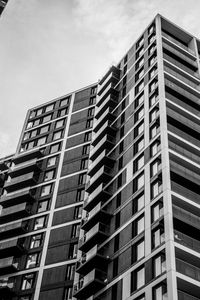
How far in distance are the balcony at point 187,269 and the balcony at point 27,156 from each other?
41.2 metres

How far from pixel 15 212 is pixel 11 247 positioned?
6629 mm

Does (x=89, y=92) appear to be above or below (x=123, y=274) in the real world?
above

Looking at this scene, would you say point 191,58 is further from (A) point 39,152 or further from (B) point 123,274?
(B) point 123,274

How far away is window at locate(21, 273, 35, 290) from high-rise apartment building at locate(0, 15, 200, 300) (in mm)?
137

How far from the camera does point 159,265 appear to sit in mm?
39250

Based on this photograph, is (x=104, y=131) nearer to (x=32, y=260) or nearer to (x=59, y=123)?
(x=59, y=123)

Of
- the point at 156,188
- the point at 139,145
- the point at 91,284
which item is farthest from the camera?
the point at 139,145

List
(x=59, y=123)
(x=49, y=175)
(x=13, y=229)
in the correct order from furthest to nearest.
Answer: (x=59, y=123)
(x=49, y=175)
(x=13, y=229)

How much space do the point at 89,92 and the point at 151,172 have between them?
37.0 meters

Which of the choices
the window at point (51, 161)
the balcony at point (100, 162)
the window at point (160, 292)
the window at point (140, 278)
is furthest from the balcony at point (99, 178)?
the window at point (160, 292)

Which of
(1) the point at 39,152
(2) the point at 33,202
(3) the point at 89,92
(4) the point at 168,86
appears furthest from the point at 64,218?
(3) the point at 89,92

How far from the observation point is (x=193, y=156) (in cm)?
5106

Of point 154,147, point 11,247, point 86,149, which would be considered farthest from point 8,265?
point 154,147

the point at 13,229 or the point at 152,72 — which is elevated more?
the point at 152,72
